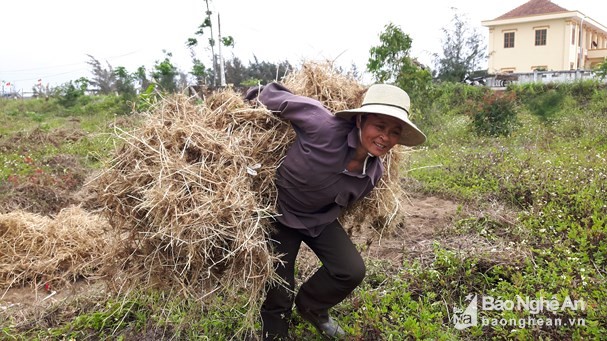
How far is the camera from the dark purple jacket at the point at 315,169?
242cm

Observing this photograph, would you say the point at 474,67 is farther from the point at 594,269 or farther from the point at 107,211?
the point at 107,211

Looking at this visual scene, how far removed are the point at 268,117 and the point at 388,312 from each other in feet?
4.61

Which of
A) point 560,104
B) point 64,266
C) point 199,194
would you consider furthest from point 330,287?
point 560,104

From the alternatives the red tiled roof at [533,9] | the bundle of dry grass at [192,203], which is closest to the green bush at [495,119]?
the bundle of dry grass at [192,203]

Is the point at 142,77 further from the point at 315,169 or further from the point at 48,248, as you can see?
the point at 315,169

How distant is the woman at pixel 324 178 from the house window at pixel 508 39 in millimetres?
31412

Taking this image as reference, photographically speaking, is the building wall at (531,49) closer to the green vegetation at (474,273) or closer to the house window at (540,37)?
the house window at (540,37)

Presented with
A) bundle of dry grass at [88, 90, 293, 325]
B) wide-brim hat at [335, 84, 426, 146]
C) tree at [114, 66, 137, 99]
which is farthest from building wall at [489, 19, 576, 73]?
bundle of dry grass at [88, 90, 293, 325]

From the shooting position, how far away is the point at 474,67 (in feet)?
69.5

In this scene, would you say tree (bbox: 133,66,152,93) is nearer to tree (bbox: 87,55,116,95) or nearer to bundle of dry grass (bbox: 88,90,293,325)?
tree (bbox: 87,55,116,95)

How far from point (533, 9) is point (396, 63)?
25.5 metres

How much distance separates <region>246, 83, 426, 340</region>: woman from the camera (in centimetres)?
241

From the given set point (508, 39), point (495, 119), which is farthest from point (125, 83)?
point (508, 39)

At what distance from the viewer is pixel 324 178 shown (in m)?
2.43
